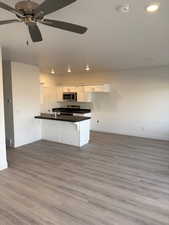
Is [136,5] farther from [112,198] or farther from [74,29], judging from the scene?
[112,198]

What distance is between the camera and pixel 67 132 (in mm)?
5535

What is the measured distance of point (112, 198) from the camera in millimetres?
2723

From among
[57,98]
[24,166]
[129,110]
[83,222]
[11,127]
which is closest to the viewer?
[83,222]

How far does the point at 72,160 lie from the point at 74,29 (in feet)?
→ 10.6

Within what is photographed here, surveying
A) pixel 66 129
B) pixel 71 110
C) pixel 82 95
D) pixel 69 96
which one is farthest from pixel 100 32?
pixel 71 110

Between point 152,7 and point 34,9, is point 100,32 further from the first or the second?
point 34,9

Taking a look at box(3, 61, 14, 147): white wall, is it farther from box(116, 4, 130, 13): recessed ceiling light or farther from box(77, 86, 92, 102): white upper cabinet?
box(116, 4, 130, 13): recessed ceiling light

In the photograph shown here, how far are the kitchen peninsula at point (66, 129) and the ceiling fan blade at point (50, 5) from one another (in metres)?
3.68

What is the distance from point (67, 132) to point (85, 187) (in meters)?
2.65

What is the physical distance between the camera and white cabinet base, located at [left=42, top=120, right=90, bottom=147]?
533 cm

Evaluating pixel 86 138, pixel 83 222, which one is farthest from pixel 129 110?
pixel 83 222


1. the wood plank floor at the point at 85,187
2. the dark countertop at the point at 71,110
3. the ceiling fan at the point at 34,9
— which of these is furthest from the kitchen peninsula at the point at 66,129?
the ceiling fan at the point at 34,9

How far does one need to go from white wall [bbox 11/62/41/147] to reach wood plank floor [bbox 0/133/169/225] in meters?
0.65

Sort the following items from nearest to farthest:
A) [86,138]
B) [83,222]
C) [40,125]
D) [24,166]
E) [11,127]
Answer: [83,222] < [24,166] < [11,127] < [86,138] < [40,125]
